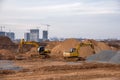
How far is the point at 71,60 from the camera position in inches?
1215

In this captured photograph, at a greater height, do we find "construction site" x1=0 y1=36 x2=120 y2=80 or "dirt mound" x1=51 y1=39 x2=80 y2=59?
"dirt mound" x1=51 y1=39 x2=80 y2=59

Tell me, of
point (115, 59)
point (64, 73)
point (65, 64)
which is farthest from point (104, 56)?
point (64, 73)

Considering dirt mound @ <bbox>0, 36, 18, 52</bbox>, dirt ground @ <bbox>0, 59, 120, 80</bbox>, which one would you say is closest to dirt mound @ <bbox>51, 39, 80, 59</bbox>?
dirt ground @ <bbox>0, 59, 120, 80</bbox>

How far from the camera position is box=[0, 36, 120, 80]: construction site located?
18.4 metres

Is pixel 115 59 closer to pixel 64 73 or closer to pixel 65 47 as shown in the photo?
pixel 64 73

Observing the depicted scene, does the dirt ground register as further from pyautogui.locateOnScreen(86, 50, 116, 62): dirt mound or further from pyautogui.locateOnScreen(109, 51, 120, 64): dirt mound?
pyautogui.locateOnScreen(86, 50, 116, 62): dirt mound

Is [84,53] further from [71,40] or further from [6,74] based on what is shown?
[6,74]

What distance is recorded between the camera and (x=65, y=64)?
86.5 feet

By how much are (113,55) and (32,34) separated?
12387 centimetres

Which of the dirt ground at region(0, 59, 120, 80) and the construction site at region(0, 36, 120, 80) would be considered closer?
the dirt ground at region(0, 59, 120, 80)

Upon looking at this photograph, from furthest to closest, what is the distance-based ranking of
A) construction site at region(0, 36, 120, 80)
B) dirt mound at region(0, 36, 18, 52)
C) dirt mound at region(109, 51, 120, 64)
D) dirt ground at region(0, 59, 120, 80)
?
dirt mound at region(0, 36, 18, 52), dirt mound at region(109, 51, 120, 64), construction site at region(0, 36, 120, 80), dirt ground at region(0, 59, 120, 80)

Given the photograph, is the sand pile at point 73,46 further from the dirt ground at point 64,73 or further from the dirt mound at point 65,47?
the dirt ground at point 64,73

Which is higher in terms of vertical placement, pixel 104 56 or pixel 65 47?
pixel 65 47

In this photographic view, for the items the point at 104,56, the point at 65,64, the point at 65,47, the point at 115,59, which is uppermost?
the point at 65,47
